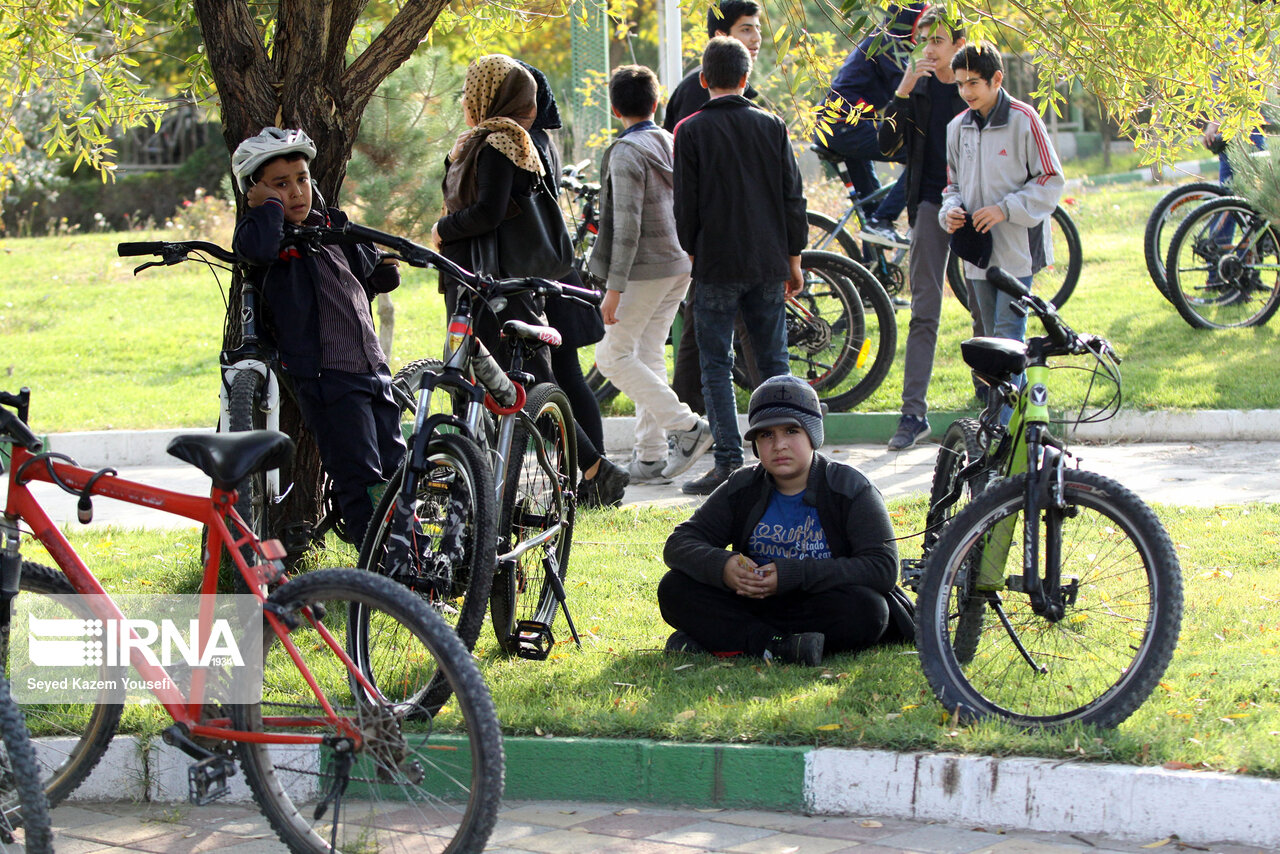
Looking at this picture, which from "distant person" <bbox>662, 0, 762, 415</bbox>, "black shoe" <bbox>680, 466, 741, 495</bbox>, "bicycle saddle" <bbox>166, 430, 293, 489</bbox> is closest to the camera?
"bicycle saddle" <bbox>166, 430, 293, 489</bbox>

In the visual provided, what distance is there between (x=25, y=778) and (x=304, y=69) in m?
3.36

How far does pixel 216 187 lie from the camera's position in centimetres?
2783

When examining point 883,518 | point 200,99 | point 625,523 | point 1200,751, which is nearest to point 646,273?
→ point 625,523

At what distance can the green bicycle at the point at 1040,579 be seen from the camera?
395 centimetres

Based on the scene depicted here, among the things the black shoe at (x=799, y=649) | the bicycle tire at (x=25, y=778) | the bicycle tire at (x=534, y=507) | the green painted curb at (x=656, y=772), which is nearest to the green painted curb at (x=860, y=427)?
the bicycle tire at (x=534, y=507)

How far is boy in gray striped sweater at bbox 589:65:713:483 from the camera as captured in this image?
7.44 meters

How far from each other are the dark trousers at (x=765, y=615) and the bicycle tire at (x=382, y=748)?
1.38m

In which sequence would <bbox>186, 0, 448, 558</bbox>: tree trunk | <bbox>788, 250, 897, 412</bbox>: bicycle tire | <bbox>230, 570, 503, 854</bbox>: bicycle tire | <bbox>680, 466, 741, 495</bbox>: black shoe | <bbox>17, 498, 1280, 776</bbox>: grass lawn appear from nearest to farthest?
<bbox>230, 570, 503, 854</bbox>: bicycle tire → <bbox>17, 498, 1280, 776</bbox>: grass lawn → <bbox>186, 0, 448, 558</bbox>: tree trunk → <bbox>680, 466, 741, 495</bbox>: black shoe → <bbox>788, 250, 897, 412</bbox>: bicycle tire

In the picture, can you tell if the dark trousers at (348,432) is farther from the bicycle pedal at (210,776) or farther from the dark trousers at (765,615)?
the bicycle pedal at (210,776)

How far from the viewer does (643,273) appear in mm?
7660

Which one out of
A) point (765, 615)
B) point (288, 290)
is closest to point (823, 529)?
point (765, 615)

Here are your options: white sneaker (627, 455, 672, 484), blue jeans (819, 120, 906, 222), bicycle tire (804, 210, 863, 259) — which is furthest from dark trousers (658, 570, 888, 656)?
bicycle tire (804, 210, 863, 259)

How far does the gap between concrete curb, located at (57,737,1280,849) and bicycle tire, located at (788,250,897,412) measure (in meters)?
5.21

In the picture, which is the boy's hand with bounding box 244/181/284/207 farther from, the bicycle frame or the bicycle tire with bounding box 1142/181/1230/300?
the bicycle tire with bounding box 1142/181/1230/300
